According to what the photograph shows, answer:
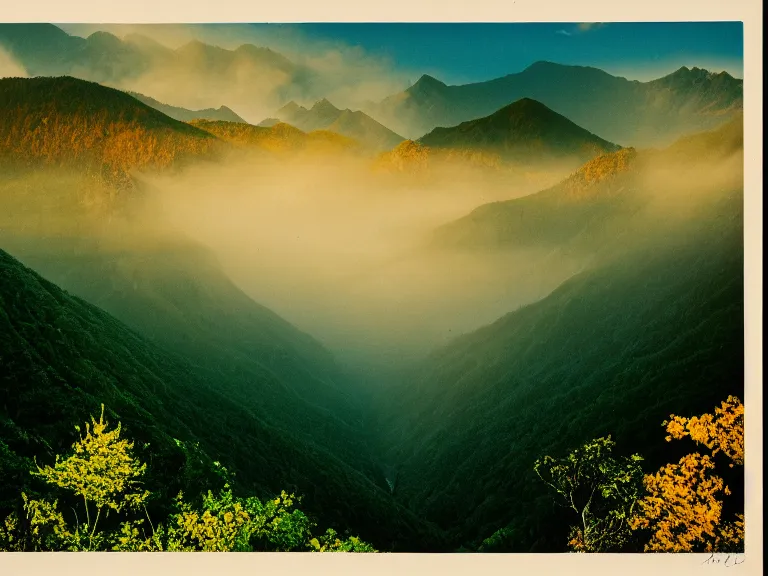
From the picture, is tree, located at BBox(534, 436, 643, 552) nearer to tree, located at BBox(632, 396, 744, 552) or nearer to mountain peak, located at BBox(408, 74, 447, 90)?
tree, located at BBox(632, 396, 744, 552)

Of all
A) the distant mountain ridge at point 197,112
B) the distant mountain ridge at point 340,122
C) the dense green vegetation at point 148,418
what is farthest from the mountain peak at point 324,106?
the dense green vegetation at point 148,418

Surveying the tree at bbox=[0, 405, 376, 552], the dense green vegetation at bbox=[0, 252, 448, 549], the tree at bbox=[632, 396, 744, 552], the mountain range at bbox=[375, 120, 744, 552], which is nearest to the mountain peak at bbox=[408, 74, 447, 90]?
the mountain range at bbox=[375, 120, 744, 552]

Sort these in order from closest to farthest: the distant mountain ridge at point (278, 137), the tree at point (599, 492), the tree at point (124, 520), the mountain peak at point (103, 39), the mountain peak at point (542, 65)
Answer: the tree at point (124, 520)
the tree at point (599, 492)
the mountain peak at point (103, 39)
the mountain peak at point (542, 65)
the distant mountain ridge at point (278, 137)

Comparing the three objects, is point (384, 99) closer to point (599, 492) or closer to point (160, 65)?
point (160, 65)

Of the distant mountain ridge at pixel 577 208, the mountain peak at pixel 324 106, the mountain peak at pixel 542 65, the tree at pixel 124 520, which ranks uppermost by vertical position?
the mountain peak at pixel 542 65
